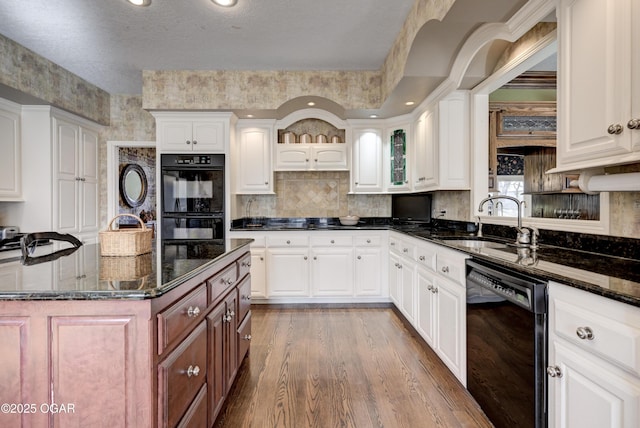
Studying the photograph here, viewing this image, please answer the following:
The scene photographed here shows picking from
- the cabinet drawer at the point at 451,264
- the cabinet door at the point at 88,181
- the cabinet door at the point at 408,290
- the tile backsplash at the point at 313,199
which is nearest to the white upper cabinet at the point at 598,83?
the cabinet drawer at the point at 451,264

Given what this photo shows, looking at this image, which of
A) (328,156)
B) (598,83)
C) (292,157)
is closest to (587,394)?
(598,83)

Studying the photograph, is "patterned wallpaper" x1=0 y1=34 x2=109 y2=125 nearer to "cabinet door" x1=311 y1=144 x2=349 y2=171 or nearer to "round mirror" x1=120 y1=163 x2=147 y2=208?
"round mirror" x1=120 y1=163 x2=147 y2=208

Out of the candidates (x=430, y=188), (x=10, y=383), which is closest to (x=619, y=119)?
(x=430, y=188)

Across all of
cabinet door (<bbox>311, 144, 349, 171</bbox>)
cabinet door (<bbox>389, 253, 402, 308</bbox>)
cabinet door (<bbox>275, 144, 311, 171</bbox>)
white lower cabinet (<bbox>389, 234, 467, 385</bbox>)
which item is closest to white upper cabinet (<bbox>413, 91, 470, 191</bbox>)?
white lower cabinet (<bbox>389, 234, 467, 385</bbox>)

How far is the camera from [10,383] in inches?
39.0

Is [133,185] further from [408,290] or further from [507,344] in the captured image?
[507,344]

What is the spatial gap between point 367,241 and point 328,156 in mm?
1160

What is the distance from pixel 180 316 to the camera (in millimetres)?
1209

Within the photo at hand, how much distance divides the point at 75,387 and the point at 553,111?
13.4ft

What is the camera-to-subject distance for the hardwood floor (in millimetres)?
1846

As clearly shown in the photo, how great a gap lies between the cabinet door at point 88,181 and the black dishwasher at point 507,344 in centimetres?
449

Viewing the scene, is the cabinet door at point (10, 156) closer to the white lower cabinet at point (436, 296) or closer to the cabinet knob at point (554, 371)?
the white lower cabinet at point (436, 296)

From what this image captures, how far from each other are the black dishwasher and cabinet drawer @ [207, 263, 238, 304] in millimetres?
1328

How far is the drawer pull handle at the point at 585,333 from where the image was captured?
1.07 meters
